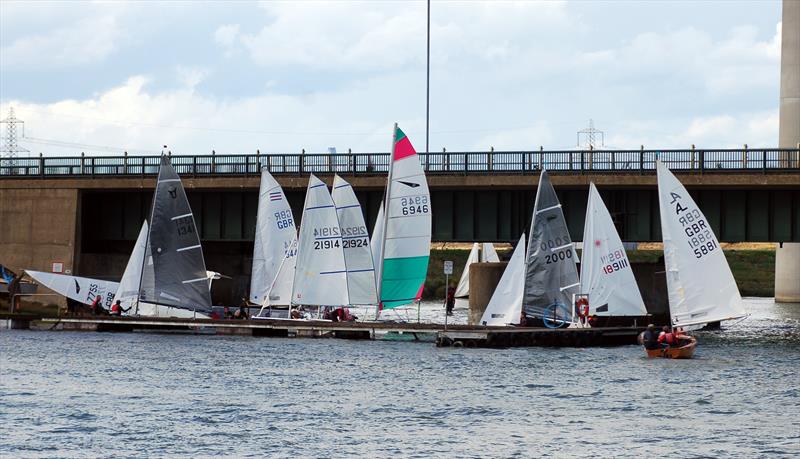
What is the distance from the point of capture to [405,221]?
6744cm

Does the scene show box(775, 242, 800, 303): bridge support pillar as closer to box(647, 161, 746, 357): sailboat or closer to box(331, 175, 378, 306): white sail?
box(331, 175, 378, 306): white sail

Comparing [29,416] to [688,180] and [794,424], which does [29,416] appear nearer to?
[794,424]

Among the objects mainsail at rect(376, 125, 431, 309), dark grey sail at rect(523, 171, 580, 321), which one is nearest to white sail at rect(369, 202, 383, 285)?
mainsail at rect(376, 125, 431, 309)

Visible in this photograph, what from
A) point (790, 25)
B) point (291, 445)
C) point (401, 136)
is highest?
point (790, 25)

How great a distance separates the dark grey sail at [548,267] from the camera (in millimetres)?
64625

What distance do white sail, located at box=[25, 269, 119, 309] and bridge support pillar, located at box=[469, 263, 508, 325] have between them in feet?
66.7

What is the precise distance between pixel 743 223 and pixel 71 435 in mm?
46157

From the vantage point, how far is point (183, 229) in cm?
7288

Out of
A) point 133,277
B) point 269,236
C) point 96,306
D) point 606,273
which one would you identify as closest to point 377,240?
point 269,236

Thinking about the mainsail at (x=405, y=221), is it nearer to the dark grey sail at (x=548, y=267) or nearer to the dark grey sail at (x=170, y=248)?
the dark grey sail at (x=548, y=267)

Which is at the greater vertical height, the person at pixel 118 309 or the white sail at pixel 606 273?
the white sail at pixel 606 273

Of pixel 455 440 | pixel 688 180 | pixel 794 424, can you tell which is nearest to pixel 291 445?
pixel 455 440

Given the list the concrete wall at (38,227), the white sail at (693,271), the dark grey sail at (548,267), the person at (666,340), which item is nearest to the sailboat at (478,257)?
the concrete wall at (38,227)

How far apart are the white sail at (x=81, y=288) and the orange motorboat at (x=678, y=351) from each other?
33068 mm
